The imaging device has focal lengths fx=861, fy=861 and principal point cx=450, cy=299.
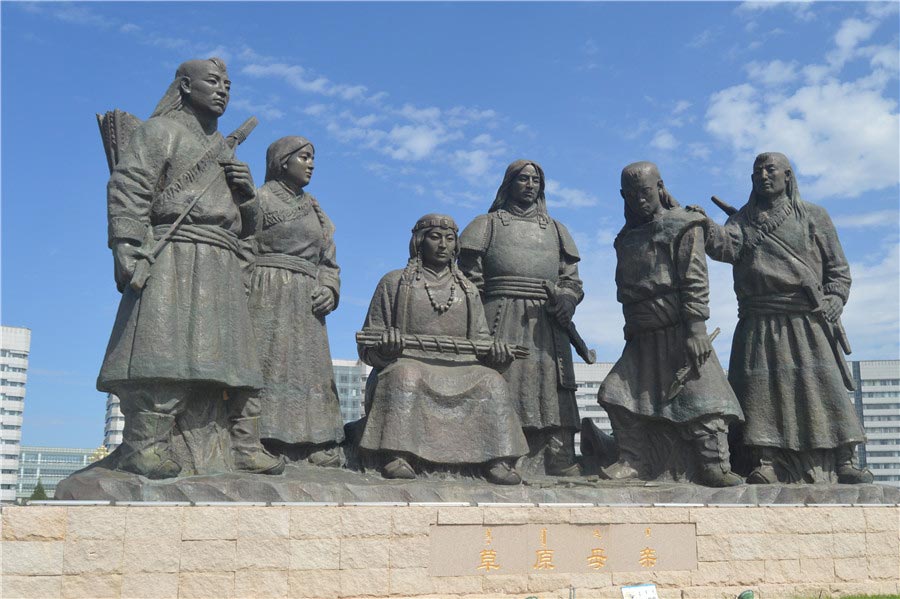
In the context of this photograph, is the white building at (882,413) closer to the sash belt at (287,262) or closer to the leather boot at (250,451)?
the sash belt at (287,262)

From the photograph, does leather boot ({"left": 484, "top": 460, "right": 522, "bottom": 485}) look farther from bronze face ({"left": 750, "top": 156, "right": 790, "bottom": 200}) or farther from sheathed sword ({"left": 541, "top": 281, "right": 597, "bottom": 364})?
bronze face ({"left": 750, "top": 156, "right": 790, "bottom": 200})

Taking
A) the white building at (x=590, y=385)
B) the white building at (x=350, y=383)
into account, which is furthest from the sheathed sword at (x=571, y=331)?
the white building at (x=350, y=383)

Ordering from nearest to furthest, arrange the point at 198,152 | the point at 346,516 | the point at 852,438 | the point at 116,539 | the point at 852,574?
the point at 116,539
the point at 346,516
the point at 198,152
the point at 852,574
the point at 852,438

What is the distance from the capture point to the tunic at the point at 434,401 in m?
7.07

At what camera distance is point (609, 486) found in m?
7.38

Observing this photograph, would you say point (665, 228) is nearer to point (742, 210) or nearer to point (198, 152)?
point (742, 210)

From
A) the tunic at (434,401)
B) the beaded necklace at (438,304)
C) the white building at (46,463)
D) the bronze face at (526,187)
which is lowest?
the white building at (46,463)

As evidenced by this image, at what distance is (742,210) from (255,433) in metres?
5.35

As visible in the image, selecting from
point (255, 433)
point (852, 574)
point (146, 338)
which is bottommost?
point (852, 574)

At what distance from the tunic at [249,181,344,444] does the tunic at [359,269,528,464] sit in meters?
0.49

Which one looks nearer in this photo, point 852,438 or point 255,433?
point 255,433

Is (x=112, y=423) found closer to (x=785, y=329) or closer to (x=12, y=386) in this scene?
(x=12, y=386)

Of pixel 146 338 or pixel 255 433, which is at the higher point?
pixel 146 338

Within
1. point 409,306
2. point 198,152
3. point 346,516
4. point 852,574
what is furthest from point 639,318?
point 198,152
